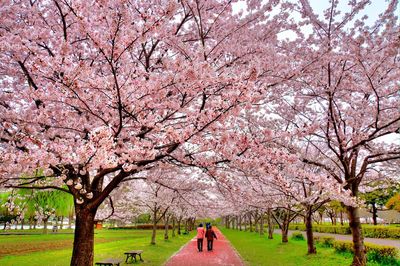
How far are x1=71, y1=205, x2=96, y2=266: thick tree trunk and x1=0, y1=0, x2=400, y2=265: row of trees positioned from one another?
0.9 inches

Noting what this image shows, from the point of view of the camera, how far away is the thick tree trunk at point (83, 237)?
6.84 m

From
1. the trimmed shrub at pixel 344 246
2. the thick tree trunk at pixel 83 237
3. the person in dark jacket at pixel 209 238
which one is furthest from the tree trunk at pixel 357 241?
the person in dark jacket at pixel 209 238

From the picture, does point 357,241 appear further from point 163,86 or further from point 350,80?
point 163,86

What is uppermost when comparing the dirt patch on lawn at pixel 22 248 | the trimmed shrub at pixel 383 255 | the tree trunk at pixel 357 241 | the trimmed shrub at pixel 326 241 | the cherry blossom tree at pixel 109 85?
the cherry blossom tree at pixel 109 85

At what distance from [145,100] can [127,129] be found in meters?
1.92

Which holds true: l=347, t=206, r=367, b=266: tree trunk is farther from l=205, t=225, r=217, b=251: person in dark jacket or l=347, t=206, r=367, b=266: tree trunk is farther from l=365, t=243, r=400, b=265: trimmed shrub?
l=205, t=225, r=217, b=251: person in dark jacket

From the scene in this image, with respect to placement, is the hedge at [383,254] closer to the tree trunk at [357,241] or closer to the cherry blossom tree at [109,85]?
the tree trunk at [357,241]

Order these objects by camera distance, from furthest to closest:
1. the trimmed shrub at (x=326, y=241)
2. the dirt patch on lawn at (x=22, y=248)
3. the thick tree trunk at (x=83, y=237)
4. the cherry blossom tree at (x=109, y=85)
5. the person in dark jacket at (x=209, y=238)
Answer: the trimmed shrub at (x=326, y=241) → the person in dark jacket at (x=209, y=238) → the dirt patch on lawn at (x=22, y=248) → the thick tree trunk at (x=83, y=237) → the cherry blossom tree at (x=109, y=85)

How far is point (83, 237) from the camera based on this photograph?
696 cm

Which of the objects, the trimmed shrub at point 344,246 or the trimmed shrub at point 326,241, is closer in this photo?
the trimmed shrub at point 344,246

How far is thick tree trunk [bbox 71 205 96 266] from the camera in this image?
22.4ft

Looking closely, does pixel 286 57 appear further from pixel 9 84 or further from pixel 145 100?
pixel 9 84

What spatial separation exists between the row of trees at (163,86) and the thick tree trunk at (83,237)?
2 cm

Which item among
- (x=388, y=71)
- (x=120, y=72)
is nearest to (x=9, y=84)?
(x=120, y=72)
